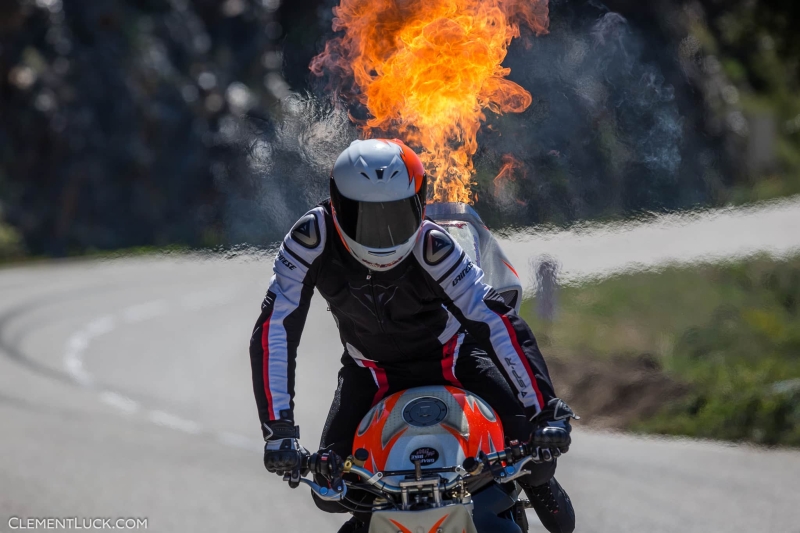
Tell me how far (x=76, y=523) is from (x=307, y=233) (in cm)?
443

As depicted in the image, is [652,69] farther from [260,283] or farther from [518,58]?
[260,283]

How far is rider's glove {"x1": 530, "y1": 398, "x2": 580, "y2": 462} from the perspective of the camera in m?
4.38

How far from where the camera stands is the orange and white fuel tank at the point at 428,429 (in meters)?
4.34

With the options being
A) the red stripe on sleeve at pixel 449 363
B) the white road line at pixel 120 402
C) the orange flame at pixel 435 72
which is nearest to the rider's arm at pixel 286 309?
the red stripe on sleeve at pixel 449 363

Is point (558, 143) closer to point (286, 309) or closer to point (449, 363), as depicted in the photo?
point (449, 363)

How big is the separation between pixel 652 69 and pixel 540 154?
6.25 ft

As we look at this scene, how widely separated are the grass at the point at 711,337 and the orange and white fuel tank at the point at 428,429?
641 cm

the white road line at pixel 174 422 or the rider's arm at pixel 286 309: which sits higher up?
the rider's arm at pixel 286 309

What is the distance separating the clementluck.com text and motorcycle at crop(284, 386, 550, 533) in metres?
4.07

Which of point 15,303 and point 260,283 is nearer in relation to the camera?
point 15,303

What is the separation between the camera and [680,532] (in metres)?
7.76

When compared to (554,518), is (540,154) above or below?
above

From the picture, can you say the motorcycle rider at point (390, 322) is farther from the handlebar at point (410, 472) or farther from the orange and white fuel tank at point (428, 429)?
the orange and white fuel tank at point (428, 429)

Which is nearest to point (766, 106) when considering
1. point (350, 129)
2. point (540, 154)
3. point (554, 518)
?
point (540, 154)
